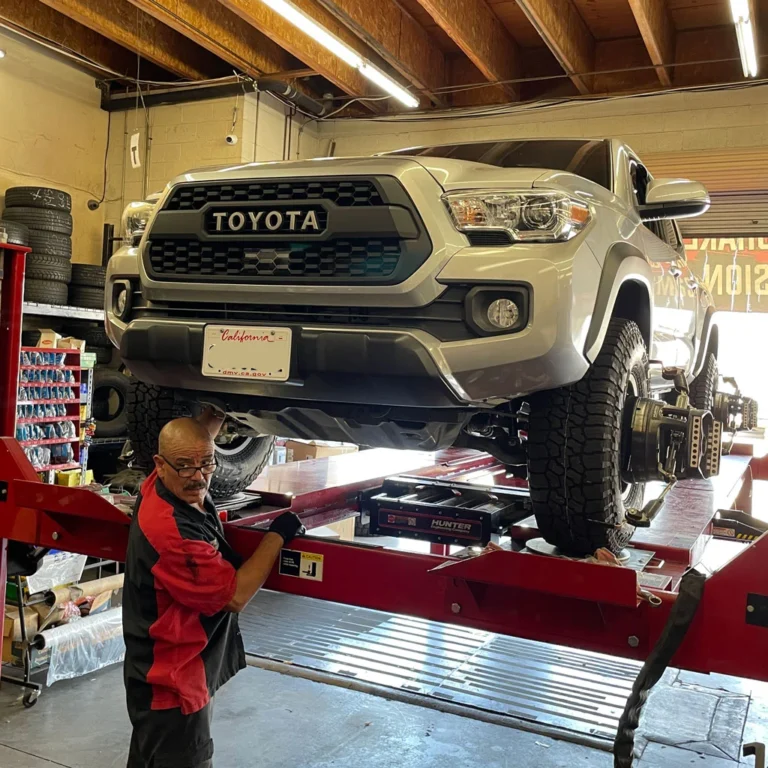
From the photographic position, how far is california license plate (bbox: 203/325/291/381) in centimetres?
212

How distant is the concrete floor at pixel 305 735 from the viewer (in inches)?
132

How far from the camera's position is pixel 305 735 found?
3580mm

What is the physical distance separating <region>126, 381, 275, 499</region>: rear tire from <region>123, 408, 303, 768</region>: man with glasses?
414 mm

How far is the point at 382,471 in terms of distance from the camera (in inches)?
163

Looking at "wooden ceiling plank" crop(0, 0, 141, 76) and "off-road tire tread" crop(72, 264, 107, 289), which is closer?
"off-road tire tread" crop(72, 264, 107, 289)

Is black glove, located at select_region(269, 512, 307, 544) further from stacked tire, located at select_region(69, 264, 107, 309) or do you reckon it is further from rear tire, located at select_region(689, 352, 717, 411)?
stacked tire, located at select_region(69, 264, 107, 309)

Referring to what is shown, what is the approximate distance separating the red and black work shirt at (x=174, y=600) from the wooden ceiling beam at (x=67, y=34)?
686 centimetres

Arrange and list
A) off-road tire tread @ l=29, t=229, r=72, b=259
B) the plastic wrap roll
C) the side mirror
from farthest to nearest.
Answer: off-road tire tread @ l=29, t=229, r=72, b=259 → the plastic wrap roll → the side mirror

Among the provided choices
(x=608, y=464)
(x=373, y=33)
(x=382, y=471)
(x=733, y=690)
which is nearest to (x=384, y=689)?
(x=382, y=471)

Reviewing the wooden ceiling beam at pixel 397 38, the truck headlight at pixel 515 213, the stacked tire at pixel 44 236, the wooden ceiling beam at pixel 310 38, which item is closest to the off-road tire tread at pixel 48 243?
the stacked tire at pixel 44 236

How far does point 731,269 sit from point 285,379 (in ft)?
24.0

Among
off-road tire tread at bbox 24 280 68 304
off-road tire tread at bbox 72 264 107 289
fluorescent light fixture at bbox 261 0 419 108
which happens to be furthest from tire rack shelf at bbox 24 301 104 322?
fluorescent light fixture at bbox 261 0 419 108

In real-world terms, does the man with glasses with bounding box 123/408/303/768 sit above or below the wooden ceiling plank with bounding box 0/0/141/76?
below

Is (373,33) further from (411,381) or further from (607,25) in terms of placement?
(411,381)
